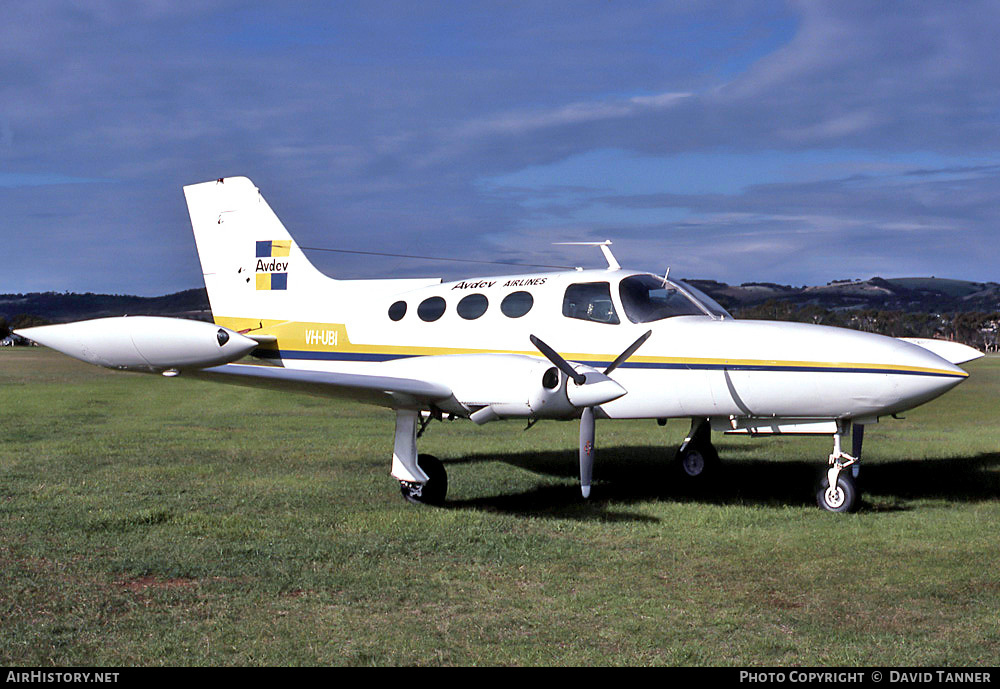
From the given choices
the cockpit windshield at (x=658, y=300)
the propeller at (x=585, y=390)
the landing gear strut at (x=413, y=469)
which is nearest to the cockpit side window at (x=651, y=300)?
the cockpit windshield at (x=658, y=300)

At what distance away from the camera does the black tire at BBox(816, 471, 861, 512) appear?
34.2 feet

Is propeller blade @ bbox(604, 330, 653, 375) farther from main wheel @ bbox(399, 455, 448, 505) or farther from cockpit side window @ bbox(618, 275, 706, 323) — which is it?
main wheel @ bbox(399, 455, 448, 505)

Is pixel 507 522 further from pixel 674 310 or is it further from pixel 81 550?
pixel 81 550

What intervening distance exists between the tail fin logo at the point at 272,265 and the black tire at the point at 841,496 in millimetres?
8214

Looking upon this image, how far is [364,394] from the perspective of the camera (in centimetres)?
1052

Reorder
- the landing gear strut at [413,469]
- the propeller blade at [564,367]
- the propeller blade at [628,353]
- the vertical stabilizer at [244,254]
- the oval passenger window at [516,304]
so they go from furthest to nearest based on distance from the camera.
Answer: the vertical stabilizer at [244,254], the oval passenger window at [516,304], the landing gear strut at [413,469], the propeller blade at [628,353], the propeller blade at [564,367]

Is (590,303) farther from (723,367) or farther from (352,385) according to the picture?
(352,385)

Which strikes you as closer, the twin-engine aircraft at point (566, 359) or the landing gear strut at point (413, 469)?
the twin-engine aircraft at point (566, 359)

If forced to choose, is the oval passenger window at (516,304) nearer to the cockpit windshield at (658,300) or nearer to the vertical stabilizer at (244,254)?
the cockpit windshield at (658,300)

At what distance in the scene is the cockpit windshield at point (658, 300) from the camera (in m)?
10.9

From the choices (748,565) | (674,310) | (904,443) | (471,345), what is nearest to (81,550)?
(471,345)

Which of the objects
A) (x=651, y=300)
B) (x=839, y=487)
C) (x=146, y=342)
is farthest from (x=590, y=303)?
(x=146, y=342)

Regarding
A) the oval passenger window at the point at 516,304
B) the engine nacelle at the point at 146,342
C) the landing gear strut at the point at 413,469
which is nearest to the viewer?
the engine nacelle at the point at 146,342

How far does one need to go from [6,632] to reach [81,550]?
2.49 meters
